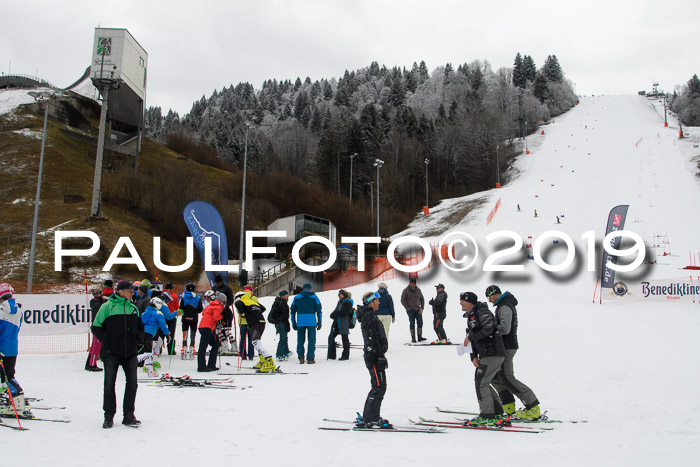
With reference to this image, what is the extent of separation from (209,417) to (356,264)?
3214 cm

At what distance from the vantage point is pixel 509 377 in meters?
6.51

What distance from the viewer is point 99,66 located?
43094mm

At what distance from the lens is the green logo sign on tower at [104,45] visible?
4454cm

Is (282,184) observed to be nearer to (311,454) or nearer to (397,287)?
(397,287)

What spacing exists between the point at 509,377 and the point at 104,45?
48.1 metres

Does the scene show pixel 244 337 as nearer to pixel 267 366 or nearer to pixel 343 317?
pixel 267 366

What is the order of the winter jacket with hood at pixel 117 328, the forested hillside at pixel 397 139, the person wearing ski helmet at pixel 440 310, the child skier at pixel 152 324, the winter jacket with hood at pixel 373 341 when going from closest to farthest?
the winter jacket with hood at pixel 117 328, the winter jacket with hood at pixel 373 341, the child skier at pixel 152 324, the person wearing ski helmet at pixel 440 310, the forested hillside at pixel 397 139

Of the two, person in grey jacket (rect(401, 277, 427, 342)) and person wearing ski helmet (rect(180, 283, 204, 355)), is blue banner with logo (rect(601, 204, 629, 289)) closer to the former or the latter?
person in grey jacket (rect(401, 277, 427, 342))

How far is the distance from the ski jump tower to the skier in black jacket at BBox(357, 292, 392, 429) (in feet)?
112

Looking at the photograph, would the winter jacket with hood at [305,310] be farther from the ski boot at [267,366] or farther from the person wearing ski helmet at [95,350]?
the person wearing ski helmet at [95,350]

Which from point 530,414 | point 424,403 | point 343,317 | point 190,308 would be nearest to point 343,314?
point 343,317

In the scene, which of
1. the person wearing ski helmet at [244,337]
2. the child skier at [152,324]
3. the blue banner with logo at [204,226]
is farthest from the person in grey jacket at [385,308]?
the blue banner with logo at [204,226]

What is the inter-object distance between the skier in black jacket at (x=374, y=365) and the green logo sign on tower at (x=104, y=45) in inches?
1823

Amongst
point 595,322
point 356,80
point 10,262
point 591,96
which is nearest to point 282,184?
point 10,262
